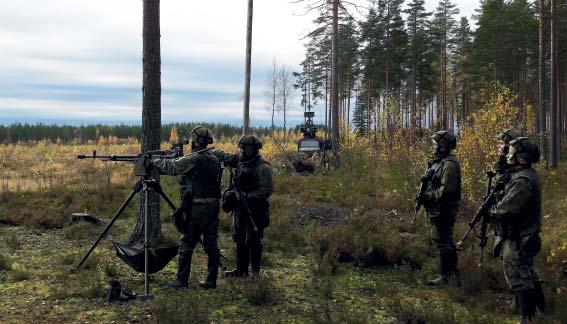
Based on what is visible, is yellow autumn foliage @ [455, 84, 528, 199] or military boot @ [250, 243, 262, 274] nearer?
military boot @ [250, 243, 262, 274]

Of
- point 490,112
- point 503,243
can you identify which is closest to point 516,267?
point 503,243

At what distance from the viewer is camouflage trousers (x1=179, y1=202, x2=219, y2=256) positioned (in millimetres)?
6703

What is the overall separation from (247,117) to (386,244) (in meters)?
13.7

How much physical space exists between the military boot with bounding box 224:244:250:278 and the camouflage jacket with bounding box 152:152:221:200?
3.72 ft

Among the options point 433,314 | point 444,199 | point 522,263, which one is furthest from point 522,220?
point 444,199

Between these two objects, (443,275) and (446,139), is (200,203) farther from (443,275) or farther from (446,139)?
(443,275)

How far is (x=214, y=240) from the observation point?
22.6 feet

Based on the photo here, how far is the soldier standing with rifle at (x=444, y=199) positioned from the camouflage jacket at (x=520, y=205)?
1565 mm

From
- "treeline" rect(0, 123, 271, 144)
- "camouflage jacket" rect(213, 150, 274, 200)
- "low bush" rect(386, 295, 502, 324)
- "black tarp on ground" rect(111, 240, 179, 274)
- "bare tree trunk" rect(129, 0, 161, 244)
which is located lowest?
"low bush" rect(386, 295, 502, 324)

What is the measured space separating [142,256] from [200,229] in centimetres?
91

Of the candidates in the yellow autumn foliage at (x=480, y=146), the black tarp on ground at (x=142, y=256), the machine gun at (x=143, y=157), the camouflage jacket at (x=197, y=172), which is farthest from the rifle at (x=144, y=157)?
the yellow autumn foliage at (x=480, y=146)

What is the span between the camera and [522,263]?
5.43m

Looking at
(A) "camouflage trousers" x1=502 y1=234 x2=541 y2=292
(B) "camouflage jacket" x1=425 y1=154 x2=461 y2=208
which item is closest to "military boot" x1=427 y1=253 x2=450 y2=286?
(B) "camouflage jacket" x1=425 y1=154 x2=461 y2=208

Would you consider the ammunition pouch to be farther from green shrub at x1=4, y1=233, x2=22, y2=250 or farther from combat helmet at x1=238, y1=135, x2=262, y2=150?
green shrub at x1=4, y1=233, x2=22, y2=250
